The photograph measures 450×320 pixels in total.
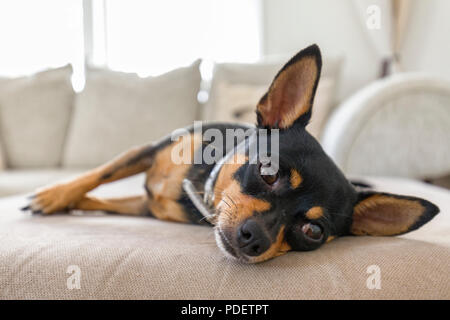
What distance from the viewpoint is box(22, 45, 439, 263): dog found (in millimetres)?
1018

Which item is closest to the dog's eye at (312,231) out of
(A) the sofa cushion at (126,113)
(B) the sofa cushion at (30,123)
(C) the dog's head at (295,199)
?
(C) the dog's head at (295,199)

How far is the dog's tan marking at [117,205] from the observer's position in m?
1.55

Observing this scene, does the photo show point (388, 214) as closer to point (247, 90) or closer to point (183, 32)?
point (247, 90)

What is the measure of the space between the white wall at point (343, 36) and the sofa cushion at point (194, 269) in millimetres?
2840

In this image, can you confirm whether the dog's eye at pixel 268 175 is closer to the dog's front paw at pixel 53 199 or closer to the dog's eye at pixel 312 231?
the dog's eye at pixel 312 231

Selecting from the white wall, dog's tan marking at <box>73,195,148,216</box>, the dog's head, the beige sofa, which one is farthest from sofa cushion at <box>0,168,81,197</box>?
the white wall

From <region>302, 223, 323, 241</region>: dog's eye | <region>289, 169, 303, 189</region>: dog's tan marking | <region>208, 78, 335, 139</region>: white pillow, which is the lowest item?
<region>302, 223, 323, 241</region>: dog's eye

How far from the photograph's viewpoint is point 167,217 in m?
1.43

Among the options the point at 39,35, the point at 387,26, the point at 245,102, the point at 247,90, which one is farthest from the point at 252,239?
the point at 39,35

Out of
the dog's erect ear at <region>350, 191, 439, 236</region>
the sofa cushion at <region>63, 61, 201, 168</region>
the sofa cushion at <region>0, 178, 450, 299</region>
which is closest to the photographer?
the sofa cushion at <region>0, 178, 450, 299</region>

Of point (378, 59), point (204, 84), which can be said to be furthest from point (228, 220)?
point (378, 59)

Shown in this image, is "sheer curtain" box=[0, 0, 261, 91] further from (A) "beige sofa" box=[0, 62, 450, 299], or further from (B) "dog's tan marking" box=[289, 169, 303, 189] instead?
(B) "dog's tan marking" box=[289, 169, 303, 189]

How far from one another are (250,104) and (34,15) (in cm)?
263
